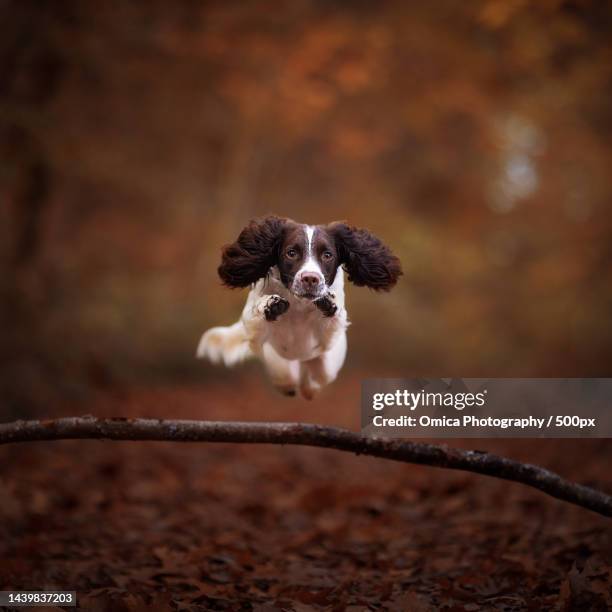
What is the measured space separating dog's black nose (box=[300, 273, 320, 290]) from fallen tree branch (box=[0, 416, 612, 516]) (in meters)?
0.79

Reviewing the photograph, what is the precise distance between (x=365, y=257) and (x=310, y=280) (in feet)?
1.55

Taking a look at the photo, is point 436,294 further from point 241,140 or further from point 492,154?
point 241,140

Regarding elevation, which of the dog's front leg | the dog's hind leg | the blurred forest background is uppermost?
the blurred forest background

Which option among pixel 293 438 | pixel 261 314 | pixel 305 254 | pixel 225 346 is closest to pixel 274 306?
pixel 261 314

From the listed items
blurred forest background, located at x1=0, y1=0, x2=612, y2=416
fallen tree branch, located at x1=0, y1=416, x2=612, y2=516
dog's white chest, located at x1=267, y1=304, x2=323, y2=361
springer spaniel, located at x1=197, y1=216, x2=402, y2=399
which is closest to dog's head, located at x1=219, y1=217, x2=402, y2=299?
springer spaniel, located at x1=197, y1=216, x2=402, y2=399

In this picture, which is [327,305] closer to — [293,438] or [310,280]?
[310,280]

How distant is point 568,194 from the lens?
44.2 ft

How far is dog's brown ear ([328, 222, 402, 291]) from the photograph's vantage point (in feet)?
10.6

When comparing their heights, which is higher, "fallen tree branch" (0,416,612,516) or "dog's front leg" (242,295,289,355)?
"dog's front leg" (242,295,289,355)

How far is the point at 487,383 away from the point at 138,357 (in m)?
9.36

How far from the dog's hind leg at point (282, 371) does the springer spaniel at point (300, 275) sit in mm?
385

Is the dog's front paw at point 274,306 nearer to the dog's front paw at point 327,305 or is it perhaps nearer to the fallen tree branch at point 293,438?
the dog's front paw at point 327,305

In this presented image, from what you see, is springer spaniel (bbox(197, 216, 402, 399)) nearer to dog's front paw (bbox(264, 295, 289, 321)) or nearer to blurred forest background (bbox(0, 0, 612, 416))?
dog's front paw (bbox(264, 295, 289, 321))

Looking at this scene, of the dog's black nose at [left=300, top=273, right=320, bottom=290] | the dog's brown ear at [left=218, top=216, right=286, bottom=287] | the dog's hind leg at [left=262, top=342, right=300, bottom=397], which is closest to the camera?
the dog's black nose at [left=300, top=273, right=320, bottom=290]
